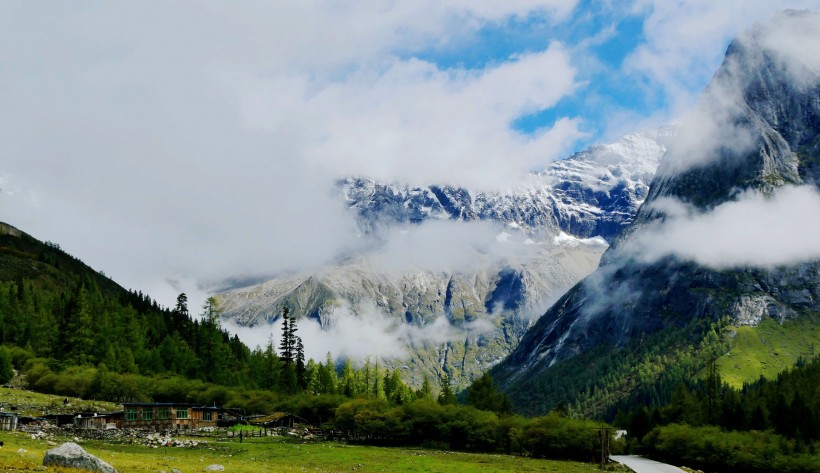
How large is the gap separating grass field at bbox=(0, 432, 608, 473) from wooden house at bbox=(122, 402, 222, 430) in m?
22.6

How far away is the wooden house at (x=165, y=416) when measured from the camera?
14238cm

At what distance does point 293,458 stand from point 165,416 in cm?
5454

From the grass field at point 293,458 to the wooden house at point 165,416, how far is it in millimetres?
22611

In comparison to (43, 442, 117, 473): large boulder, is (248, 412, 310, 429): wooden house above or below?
above

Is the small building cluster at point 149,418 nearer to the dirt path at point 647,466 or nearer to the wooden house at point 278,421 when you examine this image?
the wooden house at point 278,421

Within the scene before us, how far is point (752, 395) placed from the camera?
197125 mm

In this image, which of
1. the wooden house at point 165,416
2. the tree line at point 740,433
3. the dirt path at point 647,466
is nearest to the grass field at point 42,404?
the wooden house at point 165,416

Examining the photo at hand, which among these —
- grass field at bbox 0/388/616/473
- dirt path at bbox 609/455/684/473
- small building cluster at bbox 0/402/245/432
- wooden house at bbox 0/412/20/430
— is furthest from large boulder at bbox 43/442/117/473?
dirt path at bbox 609/455/684/473

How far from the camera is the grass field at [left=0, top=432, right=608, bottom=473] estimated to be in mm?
83062

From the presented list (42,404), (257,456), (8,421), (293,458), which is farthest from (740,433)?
(42,404)

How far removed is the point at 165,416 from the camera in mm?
149125

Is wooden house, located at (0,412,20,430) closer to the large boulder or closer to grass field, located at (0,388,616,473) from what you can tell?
grass field, located at (0,388,616,473)

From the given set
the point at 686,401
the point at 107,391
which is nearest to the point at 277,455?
the point at 107,391

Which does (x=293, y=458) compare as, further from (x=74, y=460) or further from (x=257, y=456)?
(x=74, y=460)
